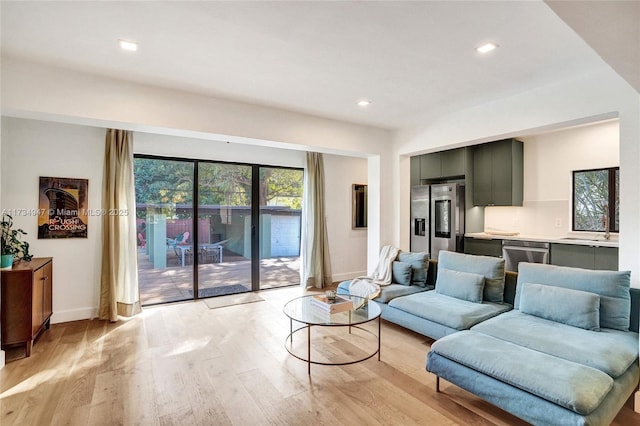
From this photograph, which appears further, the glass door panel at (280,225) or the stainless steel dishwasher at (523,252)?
the glass door panel at (280,225)

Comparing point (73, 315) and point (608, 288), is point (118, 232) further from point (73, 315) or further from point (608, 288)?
point (608, 288)

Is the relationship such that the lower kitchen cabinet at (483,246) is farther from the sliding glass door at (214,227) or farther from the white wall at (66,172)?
the white wall at (66,172)

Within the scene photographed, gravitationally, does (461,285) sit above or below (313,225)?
below

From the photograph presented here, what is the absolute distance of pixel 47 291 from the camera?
3496 millimetres

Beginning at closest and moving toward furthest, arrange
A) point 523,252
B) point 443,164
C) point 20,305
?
point 20,305 → point 523,252 → point 443,164

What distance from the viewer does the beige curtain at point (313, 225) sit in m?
5.62

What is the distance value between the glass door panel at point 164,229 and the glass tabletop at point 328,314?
225 cm

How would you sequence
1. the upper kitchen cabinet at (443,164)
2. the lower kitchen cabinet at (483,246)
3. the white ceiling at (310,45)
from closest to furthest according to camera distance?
1. the white ceiling at (310,45)
2. the lower kitchen cabinet at (483,246)
3. the upper kitchen cabinet at (443,164)

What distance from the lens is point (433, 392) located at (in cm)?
242

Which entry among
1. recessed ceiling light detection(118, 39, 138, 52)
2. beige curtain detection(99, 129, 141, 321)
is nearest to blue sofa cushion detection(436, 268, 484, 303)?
recessed ceiling light detection(118, 39, 138, 52)

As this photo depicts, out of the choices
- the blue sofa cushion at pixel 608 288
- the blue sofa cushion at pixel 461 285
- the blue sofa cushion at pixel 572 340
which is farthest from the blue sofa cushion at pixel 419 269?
the blue sofa cushion at pixel 608 288

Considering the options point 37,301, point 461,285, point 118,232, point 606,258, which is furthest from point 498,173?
point 37,301

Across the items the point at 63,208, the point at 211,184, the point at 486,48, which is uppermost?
the point at 486,48

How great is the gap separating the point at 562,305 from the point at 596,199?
3025mm
